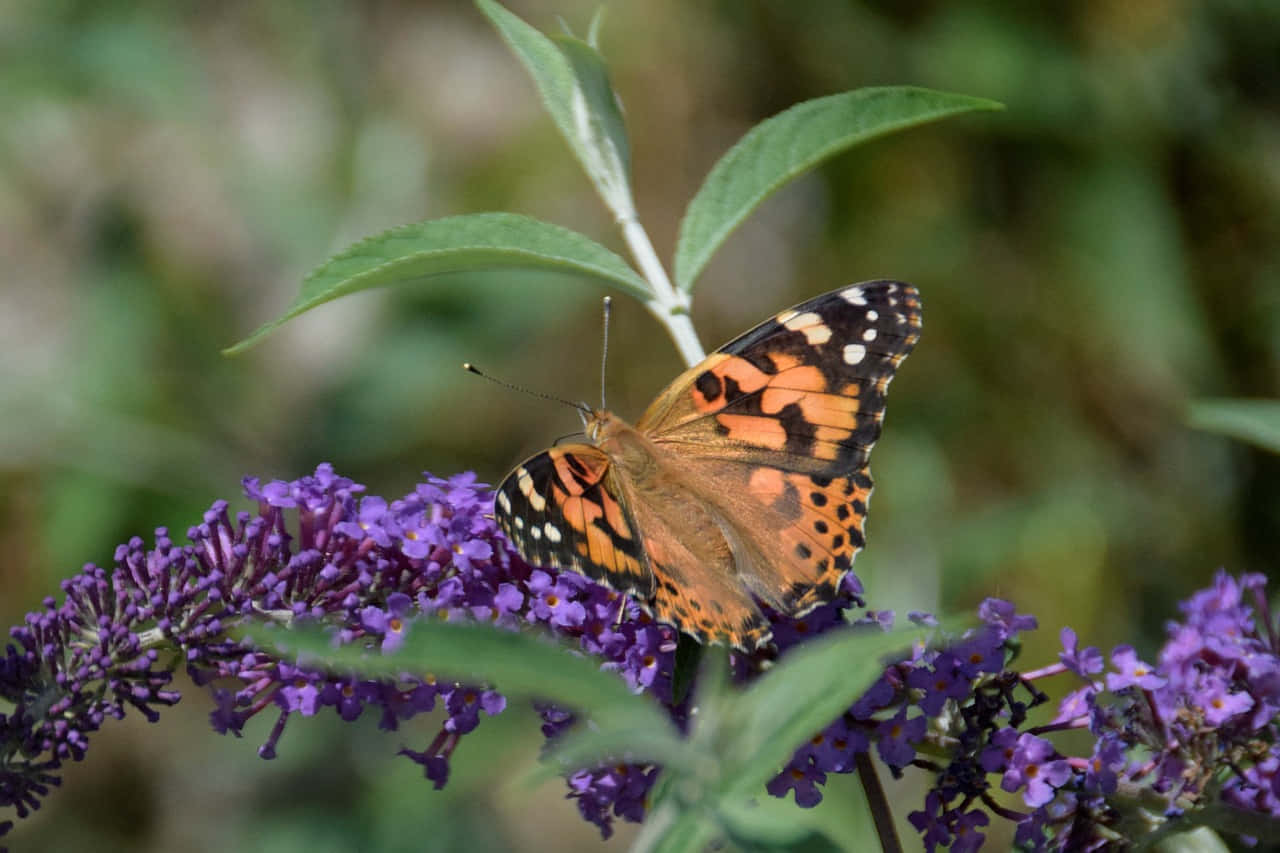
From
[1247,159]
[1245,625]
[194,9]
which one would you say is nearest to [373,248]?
[1245,625]

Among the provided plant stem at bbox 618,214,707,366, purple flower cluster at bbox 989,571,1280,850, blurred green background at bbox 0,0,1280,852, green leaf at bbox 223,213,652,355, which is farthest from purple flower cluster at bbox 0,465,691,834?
blurred green background at bbox 0,0,1280,852

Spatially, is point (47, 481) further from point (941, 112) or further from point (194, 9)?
point (941, 112)

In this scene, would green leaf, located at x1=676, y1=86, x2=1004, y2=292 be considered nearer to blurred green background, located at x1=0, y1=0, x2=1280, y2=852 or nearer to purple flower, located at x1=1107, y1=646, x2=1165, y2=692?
purple flower, located at x1=1107, y1=646, x2=1165, y2=692

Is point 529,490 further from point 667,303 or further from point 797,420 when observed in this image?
point 797,420

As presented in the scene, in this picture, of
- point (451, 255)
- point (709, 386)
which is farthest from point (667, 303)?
point (451, 255)

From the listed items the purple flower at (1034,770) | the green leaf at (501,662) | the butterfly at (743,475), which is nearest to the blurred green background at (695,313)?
the butterfly at (743,475)

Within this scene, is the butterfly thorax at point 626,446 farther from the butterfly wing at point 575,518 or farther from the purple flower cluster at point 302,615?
the purple flower cluster at point 302,615
